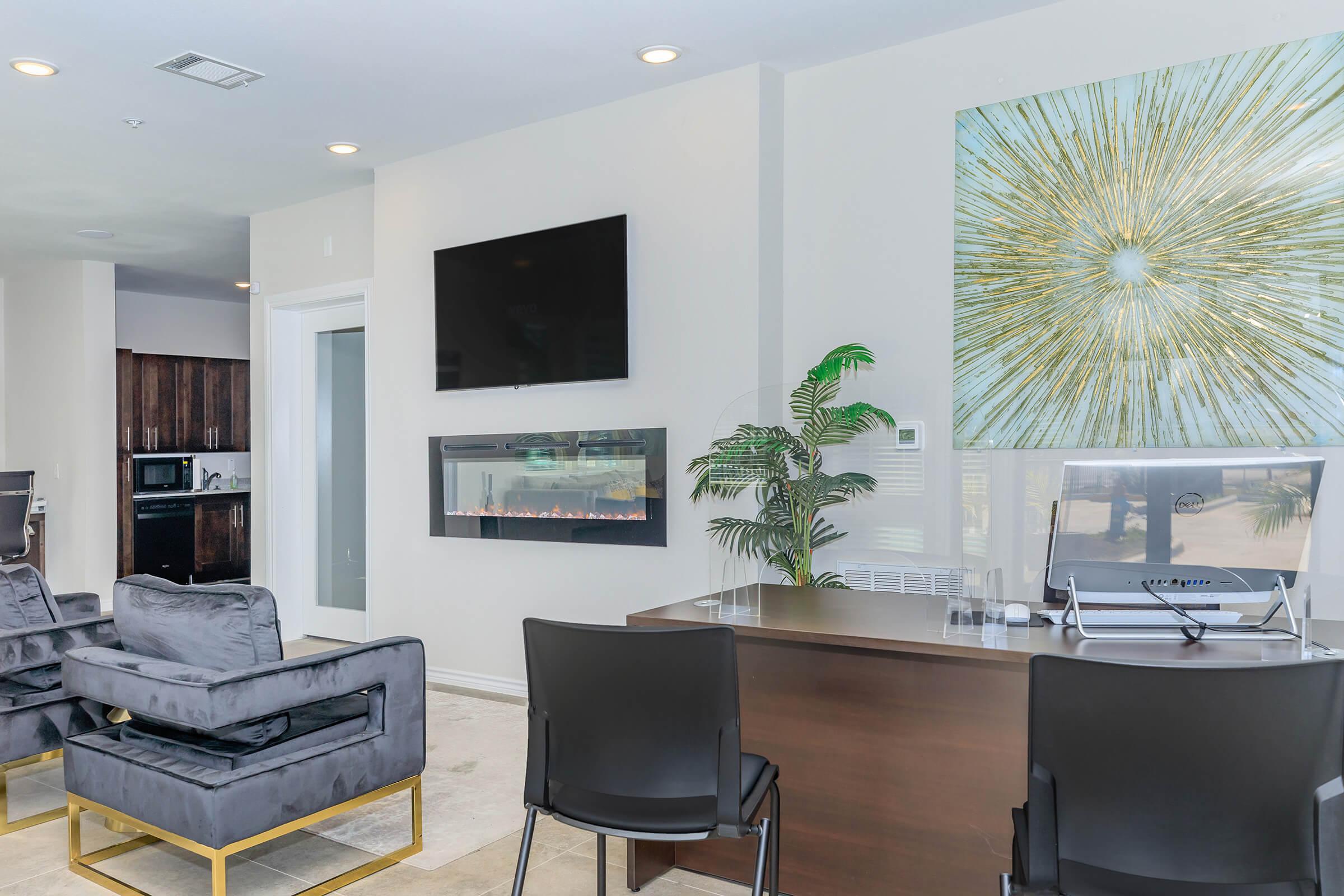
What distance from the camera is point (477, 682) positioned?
5.11m

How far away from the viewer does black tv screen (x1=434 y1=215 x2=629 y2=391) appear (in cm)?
451

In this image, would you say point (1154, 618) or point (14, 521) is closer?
point (1154, 618)

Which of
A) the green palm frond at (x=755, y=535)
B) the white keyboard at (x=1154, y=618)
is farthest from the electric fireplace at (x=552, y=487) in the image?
the white keyboard at (x=1154, y=618)

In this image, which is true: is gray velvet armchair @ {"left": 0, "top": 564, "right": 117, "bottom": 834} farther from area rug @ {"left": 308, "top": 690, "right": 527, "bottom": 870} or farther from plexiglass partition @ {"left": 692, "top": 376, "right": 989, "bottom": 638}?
plexiglass partition @ {"left": 692, "top": 376, "right": 989, "bottom": 638}

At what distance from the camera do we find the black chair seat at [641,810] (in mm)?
1922

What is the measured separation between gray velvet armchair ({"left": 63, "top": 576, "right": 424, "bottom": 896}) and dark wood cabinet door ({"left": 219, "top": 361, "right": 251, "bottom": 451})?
6736 millimetres

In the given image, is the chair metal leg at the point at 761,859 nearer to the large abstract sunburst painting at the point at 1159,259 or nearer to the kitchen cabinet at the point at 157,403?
the large abstract sunburst painting at the point at 1159,259

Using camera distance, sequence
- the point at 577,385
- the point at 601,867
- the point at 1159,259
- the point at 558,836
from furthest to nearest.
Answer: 1. the point at 577,385
2. the point at 1159,259
3. the point at 558,836
4. the point at 601,867

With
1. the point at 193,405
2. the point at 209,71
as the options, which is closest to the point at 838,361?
the point at 209,71

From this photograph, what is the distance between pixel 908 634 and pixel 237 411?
8.46 m

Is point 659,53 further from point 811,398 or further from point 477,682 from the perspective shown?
point 477,682

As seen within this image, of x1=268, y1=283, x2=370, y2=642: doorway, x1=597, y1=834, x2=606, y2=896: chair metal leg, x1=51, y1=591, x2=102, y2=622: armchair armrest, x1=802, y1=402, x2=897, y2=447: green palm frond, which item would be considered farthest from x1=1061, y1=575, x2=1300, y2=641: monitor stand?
x1=268, y1=283, x2=370, y2=642: doorway

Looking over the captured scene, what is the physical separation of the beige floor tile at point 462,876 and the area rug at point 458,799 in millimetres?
48

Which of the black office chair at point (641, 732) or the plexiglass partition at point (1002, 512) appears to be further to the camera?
the plexiglass partition at point (1002, 512)
